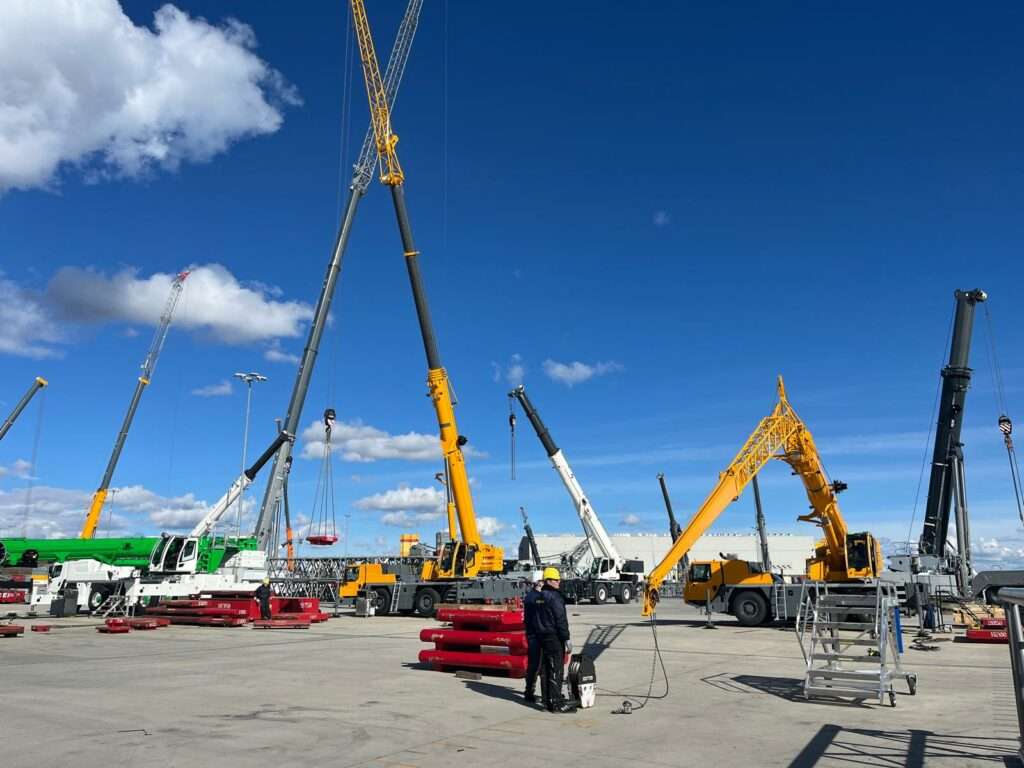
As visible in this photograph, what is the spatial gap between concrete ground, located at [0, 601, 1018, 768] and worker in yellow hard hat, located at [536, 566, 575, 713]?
12.1 inches

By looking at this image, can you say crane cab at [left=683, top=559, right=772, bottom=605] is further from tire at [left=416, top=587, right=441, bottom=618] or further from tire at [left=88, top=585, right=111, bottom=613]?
tire at [left=88, top=585, right=111, bottom=613]

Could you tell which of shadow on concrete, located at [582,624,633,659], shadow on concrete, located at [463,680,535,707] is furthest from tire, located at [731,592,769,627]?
shadow on concrete, located at [463,680,535,707]

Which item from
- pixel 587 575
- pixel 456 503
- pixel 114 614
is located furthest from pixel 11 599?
pixel 587 575

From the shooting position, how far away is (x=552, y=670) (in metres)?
10.5

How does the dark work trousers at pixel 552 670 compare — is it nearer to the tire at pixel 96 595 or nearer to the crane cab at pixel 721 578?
the crane cab at pixel 721 578

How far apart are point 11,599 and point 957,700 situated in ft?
174

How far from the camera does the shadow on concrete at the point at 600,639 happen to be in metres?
18.7

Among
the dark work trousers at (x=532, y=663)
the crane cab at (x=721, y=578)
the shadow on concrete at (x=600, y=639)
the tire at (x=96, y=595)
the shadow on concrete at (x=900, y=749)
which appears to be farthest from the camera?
the tire at (x=96, y=595)

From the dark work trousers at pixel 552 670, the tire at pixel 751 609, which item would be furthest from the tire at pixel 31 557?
the dark work trousers at pixel 552 670

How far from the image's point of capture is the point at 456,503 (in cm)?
3425

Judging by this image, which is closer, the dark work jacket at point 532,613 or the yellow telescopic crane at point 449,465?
the dark work jacket at point 532,613

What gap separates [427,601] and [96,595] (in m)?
14.4

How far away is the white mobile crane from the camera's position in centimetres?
4641

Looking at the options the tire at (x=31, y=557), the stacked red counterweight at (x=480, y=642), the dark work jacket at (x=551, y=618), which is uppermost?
the tire at (x=31, y=557)
